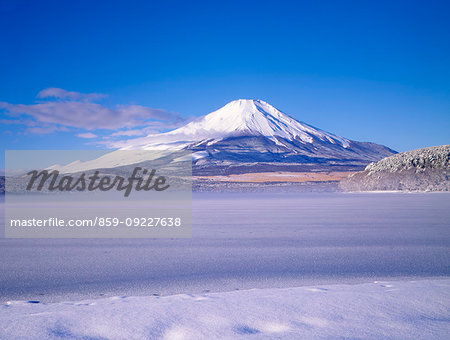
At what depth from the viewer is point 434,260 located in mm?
5262

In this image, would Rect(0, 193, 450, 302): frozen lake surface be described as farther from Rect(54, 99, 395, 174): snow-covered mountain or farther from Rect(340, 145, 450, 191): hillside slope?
Rect(54, 99, 395, 174): snow-covered mountain

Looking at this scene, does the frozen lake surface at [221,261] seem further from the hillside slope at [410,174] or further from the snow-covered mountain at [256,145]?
the snow-covered mountain at [256,145]

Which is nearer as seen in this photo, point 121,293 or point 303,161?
point 121,293

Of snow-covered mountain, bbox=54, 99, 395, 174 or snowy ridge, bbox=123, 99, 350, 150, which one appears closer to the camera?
snow-covered mountain, bbox=54, 99, 395, 174

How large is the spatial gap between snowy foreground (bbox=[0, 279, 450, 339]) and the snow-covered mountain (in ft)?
228

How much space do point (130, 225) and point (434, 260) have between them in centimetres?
731

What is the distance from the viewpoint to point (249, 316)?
2998 mm

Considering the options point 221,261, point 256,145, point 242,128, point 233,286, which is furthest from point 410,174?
point 242,128

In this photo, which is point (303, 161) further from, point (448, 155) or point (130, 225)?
point (130, 225)

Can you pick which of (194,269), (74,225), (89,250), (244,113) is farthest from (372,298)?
(244,113)

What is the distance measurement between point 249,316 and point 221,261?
2340mm

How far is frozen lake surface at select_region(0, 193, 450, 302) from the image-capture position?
4207 millimetres

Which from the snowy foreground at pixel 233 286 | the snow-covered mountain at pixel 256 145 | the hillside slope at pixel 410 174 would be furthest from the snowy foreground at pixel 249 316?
the snow-covered mountain at pixel 256 145

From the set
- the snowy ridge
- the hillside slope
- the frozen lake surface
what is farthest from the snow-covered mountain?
the frozen lake surface
